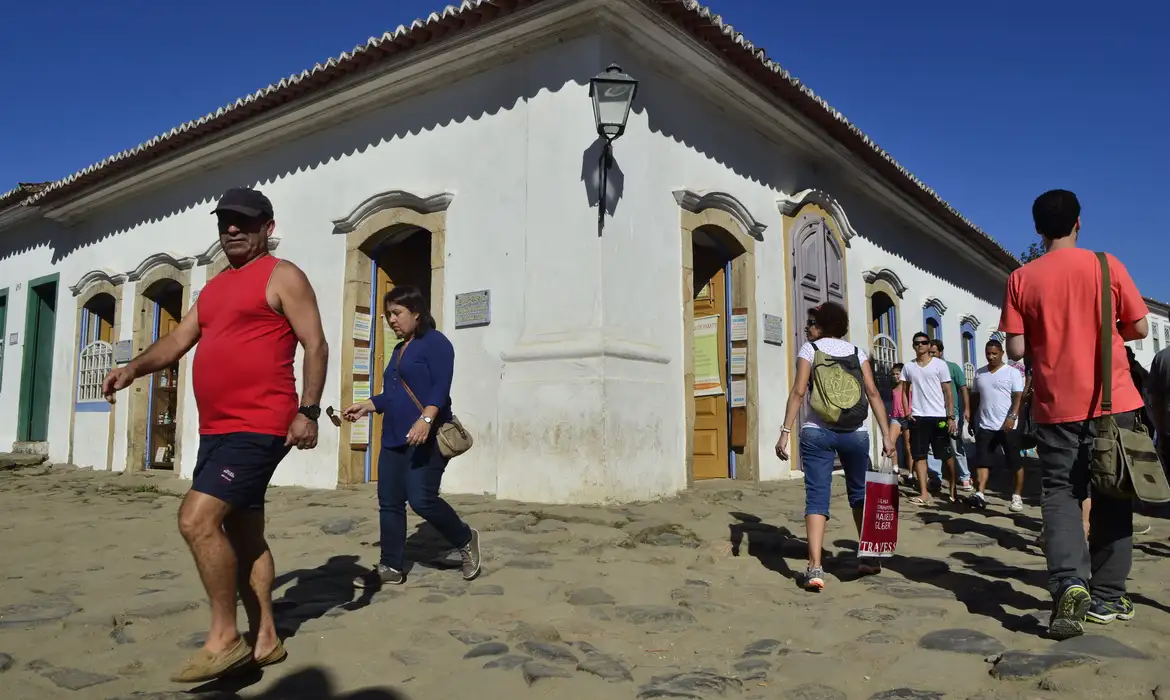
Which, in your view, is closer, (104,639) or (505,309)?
(104,639)

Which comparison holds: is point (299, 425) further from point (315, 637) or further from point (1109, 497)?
point (1109, 497)

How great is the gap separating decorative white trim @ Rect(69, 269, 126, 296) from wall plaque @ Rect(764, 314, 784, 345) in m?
9.11

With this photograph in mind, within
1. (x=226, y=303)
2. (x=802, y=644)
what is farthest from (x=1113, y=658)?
(x=226, y=303)

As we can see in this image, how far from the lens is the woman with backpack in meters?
4.39

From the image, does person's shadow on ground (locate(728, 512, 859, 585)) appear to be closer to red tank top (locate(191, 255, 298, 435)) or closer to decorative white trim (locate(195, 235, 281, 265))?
red tank top (locate(191, 255, 298, 435))

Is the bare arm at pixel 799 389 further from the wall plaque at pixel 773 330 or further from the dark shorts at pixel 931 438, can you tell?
the wall plaque at pixel 773 330

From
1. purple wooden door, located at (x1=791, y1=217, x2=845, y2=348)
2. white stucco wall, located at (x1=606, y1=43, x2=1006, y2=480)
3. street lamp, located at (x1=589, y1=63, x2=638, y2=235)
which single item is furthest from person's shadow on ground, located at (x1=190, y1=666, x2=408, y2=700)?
purple wooden door, located at (x1=791, y1=217, x2=845, y2=348)

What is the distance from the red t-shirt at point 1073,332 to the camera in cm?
332

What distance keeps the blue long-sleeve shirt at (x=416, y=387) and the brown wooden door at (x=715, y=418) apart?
194 inches

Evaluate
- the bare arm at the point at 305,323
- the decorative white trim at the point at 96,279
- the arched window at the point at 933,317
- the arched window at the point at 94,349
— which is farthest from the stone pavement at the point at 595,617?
the arched window at the point at 933,317

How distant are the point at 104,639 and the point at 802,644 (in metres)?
2.87

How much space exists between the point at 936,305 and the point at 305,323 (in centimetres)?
1346

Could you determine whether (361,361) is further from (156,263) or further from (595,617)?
(595,617)

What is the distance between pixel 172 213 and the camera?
11.2 m
